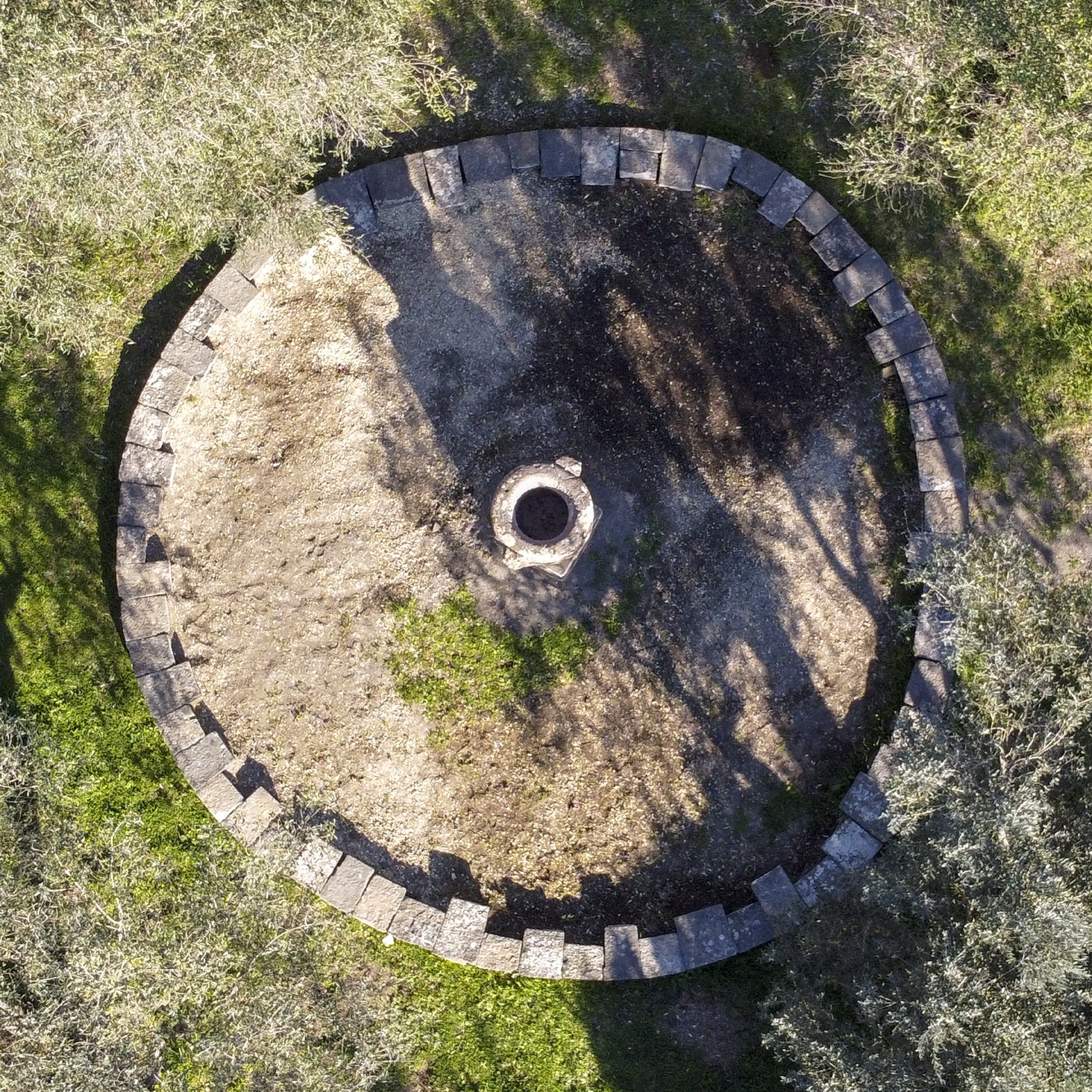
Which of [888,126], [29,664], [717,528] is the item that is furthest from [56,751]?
[888,126]

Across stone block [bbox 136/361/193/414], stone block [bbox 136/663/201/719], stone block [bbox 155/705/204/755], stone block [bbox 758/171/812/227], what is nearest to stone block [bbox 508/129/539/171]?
stone block [bbox 758/171/812/227]

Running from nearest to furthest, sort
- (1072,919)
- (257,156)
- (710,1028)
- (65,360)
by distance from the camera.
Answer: (1072,919), (257,156), (710,1028), (65,360)

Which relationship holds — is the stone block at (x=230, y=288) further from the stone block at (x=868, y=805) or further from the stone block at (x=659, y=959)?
the stone block at (x=868, y=805)

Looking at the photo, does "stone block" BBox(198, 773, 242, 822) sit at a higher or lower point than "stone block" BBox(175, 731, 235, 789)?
lower

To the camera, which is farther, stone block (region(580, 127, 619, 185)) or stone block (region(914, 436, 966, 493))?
stone block (region(580, 127, 619, 185))

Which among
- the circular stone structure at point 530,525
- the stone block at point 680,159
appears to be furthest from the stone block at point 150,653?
the stone block at point 680,159

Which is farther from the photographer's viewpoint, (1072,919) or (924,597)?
(924,597)

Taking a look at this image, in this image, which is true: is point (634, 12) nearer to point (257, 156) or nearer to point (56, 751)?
point (257, 156)

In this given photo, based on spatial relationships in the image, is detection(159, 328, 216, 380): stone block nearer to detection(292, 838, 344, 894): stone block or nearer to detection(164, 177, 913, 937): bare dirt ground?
detection(164, 177, 913, 937): bare dirt ground
